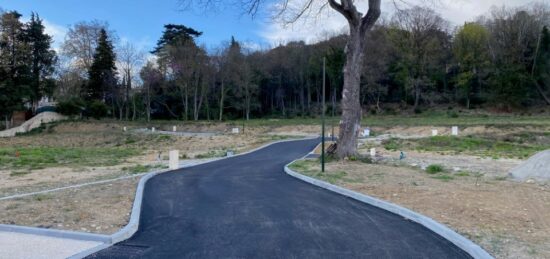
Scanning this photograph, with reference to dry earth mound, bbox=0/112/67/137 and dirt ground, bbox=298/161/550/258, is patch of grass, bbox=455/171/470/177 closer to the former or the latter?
dirt ground, bbox=298/161/550/258

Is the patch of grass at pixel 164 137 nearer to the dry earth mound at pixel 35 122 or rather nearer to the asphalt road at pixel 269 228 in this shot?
the dry earth mound at pixel 35 122

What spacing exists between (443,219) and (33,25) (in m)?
59.6

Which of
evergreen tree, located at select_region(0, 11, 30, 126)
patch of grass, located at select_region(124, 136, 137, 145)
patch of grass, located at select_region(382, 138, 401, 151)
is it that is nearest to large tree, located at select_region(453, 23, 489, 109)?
patch of grass, located at select_region(382, 138, 401, 151)

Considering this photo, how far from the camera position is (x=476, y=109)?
50.7 metres

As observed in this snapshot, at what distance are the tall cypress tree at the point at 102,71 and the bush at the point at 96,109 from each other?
2.95m

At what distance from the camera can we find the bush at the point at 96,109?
5541 centimetres

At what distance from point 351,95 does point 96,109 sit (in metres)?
48.1

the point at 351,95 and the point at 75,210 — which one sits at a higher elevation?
the point at 351,95

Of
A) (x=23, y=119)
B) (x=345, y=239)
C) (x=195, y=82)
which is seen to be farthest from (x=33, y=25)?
(x=345, y=239)

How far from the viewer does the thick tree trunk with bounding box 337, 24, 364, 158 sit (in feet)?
51.5

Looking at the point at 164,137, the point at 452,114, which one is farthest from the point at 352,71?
the point at 452,114

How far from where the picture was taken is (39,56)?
175 ft

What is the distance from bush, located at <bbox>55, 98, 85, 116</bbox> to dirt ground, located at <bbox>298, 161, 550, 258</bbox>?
50.3 metres

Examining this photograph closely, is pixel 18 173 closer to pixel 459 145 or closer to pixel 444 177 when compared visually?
pixel 444 177
